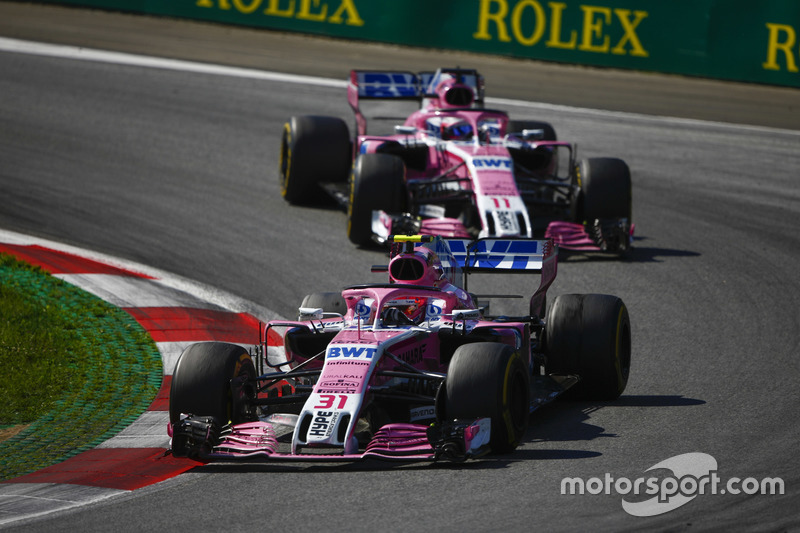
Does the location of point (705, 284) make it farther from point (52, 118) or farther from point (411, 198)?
point (52, 118)

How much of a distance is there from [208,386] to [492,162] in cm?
757

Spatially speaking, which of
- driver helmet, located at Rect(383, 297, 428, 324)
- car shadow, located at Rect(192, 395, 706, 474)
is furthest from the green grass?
driver helmet, located at Rect(383, 297, 428, 324)

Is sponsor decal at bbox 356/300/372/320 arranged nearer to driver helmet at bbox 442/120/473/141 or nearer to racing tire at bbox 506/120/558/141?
driver helmet at bbox 442/120/473/141

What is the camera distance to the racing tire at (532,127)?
1845 centimetres

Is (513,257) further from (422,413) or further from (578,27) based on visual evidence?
(578,27)

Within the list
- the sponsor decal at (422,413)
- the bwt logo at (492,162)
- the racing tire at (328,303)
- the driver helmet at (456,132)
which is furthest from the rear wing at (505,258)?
the driver helmet at (456,132)

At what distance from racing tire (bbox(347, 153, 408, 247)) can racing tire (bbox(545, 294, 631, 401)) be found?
564 cm

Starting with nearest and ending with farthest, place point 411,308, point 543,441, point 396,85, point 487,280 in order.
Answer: point 543,441 < point 411,308 < point 487,280 < point 396,85

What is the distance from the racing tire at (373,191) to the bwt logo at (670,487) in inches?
310

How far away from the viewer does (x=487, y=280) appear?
1497cm

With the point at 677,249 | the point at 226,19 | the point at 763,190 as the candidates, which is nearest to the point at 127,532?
the point at 677,249

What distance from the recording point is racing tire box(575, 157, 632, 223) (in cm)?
1608

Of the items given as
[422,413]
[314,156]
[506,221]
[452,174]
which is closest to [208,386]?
[422,413]

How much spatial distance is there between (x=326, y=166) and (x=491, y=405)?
10070 mm
